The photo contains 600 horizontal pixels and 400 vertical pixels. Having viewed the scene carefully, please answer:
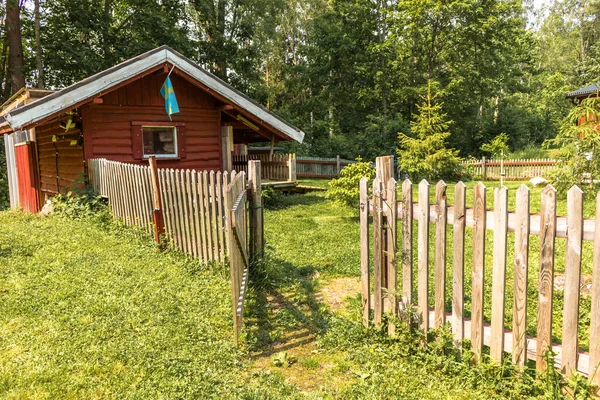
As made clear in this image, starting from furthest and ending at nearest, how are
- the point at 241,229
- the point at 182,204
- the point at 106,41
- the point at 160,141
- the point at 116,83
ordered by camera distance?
the point at 106,41 < the point at 160,141 < the point at 116,83 < the point at 182,204 < the point at 241,229

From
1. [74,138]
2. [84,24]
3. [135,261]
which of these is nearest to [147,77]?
[74,138]

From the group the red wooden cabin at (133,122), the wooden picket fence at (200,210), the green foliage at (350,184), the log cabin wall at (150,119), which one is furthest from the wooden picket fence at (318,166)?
the wooden picket fence at (200,210)

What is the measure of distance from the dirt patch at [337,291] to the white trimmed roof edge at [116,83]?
7264 millimetres

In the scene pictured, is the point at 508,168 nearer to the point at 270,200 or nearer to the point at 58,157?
the point at 270,200

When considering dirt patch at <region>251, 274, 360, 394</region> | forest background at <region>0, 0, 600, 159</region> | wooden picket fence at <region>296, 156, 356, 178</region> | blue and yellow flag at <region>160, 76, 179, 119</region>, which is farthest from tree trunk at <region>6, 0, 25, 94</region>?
dirt patch at <region>251, 274, 360, 394</region>

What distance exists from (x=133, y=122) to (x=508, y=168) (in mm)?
20572

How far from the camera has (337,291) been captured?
5.38 m

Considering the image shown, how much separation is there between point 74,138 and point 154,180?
5.20 meters

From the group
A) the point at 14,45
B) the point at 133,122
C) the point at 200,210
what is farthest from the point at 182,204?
the point at 14,45

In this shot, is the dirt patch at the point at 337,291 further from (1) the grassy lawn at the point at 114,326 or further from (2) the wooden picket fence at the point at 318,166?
(2) the wooden picket fence at the point at 318,166

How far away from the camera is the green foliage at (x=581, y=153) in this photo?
10.6 metres

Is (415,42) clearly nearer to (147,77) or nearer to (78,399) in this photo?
(147,77)

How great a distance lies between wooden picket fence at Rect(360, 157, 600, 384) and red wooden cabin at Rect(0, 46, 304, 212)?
8.07 metres

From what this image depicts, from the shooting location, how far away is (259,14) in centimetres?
3197
